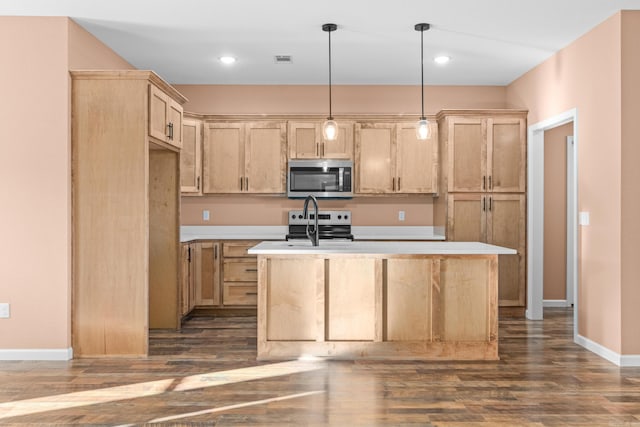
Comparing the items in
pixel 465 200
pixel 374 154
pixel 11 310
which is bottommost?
pixel 11 310

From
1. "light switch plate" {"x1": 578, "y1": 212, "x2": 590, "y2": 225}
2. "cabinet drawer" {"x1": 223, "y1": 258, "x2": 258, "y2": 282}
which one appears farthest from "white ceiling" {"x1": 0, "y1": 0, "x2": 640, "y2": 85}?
"cabinet drawer" {"x1": 223, "y1": 258, "x2": 258, "y2": 282}

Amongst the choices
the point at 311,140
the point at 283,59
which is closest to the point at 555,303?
the point at 311,140

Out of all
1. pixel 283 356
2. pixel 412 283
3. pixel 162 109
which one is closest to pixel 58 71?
pixel 162 109

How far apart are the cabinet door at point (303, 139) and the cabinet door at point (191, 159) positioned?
1.04 meters

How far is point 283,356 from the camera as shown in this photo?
152 inches

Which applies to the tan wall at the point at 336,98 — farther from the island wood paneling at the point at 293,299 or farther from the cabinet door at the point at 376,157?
the island wood paneling at the point at 293,299

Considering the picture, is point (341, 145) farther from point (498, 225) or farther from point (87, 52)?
point (87, 52)

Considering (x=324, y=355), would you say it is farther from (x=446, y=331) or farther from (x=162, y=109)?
(x=162, y=109)

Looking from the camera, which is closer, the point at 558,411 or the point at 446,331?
the point at 558,411

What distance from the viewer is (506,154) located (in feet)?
18.3

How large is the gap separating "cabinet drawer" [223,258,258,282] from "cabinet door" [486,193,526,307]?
260cm

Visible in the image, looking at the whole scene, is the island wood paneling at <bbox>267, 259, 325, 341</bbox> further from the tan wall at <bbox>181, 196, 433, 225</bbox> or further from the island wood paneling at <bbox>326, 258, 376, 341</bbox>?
the tan wall at <bbox>181, 196, 433, 225</bbox>

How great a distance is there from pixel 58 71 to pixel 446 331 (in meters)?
3.53

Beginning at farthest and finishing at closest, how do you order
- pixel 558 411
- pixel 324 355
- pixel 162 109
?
pixel 162 109 → pixel 324 355 → pixel 558 411
